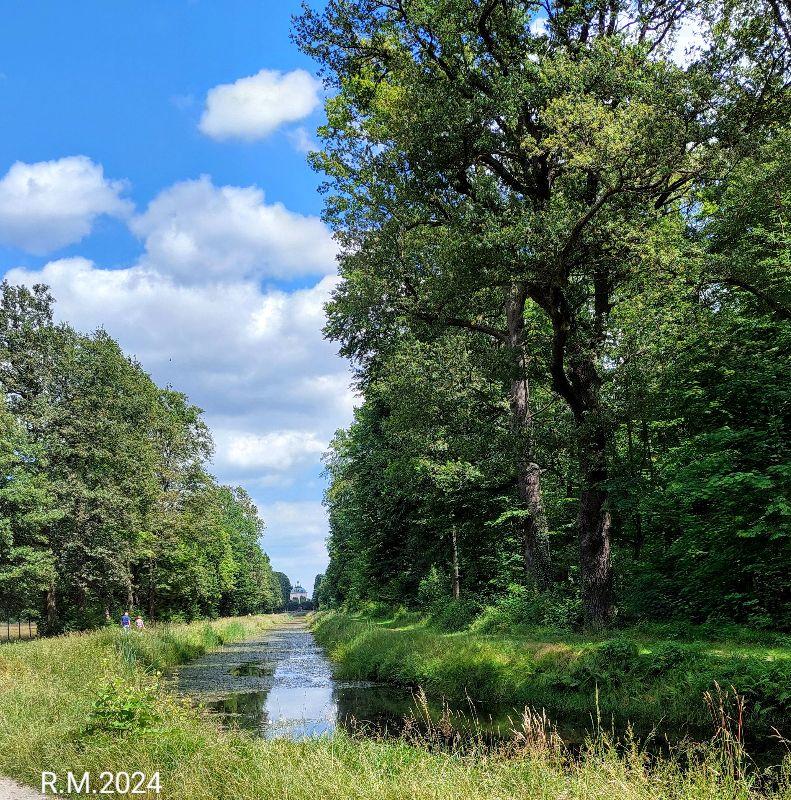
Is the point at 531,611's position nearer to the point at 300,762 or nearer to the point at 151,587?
the point at 300,762

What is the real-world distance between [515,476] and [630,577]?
5.32 metres

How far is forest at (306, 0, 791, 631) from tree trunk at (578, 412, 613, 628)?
53 millimetres

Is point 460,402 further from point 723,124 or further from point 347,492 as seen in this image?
point 347,492

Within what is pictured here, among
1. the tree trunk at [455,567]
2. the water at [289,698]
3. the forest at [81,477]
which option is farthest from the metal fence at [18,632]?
the tree trunk at [455,567]

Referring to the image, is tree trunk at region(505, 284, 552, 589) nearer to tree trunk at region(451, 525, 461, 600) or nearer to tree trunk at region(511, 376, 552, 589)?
tree trunk at region(511, 376, 552, 589)

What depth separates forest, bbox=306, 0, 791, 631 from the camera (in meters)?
12.8

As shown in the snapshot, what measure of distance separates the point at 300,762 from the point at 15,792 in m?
3.60

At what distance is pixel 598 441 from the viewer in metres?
15.9

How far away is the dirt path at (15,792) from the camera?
24.7ft

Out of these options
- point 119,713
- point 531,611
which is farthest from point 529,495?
point 119,713

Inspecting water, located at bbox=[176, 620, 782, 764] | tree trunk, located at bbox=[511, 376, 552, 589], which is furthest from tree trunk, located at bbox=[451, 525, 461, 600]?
tree trunk, located at bbox=[511, 376, 552, 589]

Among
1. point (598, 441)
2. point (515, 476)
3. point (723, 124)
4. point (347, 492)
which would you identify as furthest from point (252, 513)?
point (723, 124)

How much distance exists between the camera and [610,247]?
14078 millimetres

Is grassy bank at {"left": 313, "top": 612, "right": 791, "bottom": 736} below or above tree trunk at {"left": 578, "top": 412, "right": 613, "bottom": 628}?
below
